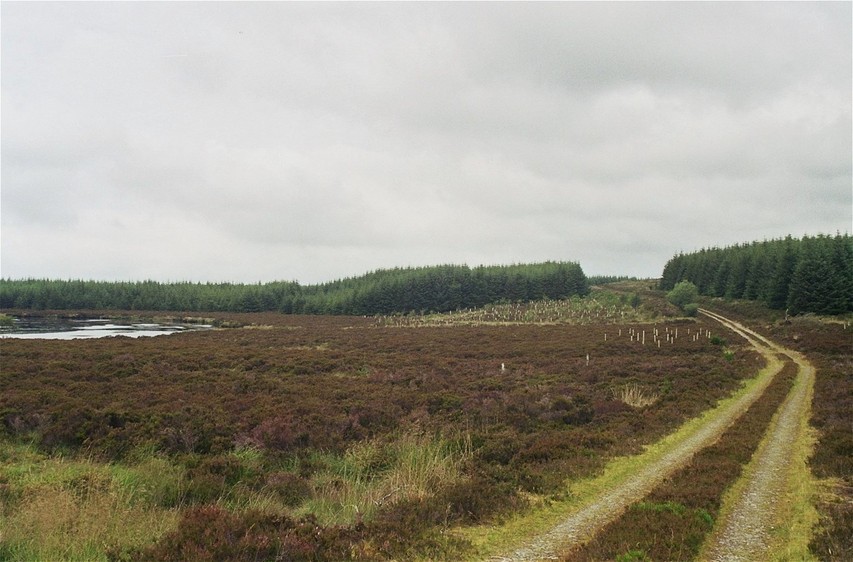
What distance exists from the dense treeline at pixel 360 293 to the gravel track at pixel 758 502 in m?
108

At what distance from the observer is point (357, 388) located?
22219 millimetres

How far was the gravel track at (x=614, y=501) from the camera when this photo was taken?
795 cm

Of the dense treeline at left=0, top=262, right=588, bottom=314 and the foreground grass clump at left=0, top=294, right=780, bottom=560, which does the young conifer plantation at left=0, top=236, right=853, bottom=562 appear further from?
the dense treeline at left=0, top=262, right=588, bottom=314

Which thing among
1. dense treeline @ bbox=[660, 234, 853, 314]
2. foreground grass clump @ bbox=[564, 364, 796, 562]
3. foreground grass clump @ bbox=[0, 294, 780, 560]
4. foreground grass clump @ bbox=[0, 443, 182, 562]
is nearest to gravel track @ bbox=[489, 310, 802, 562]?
foreground grass clump @ bbox=[564, 364, 796, 562]

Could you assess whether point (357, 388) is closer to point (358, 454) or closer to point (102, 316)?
point (358, 454)

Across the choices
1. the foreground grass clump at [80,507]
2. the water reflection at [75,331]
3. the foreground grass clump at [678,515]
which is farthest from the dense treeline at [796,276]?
the water reflection at [75,331]

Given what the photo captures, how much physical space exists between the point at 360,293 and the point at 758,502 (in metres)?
119

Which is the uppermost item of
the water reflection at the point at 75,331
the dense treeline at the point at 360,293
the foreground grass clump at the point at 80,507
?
the dense treeline at the point at 360,293

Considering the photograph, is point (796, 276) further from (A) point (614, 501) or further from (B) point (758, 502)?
(A) point (614, 501)

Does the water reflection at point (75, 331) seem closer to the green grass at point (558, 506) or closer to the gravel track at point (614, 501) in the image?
the green grass at point (558, 506)

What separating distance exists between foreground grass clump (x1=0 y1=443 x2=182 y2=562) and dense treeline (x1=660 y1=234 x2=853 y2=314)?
6796cm

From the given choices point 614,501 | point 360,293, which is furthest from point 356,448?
point 360,293

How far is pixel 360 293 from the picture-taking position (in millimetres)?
126562

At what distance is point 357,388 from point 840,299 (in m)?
59.6
